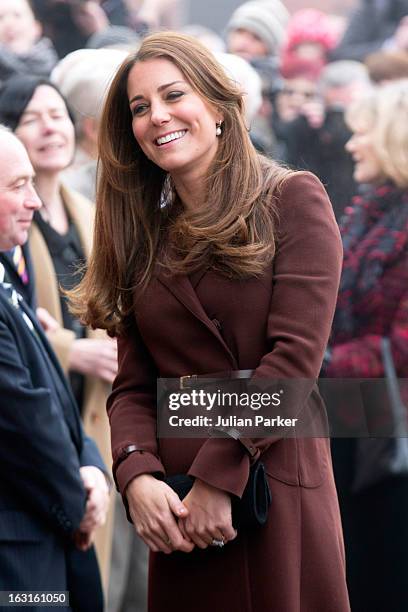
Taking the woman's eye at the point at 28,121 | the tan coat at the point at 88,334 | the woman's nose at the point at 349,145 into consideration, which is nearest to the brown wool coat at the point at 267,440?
the tan coat at the point at 88,334

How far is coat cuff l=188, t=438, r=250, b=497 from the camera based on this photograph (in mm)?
1876

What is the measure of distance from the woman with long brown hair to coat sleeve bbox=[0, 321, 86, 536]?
0.40 metres

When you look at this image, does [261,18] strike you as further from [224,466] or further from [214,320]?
[224,466]

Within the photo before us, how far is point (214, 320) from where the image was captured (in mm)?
1990

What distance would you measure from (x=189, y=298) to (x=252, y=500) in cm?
38

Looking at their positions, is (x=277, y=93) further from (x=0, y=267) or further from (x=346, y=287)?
(x=0, y=267)

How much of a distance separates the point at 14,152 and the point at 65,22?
3.42 ft

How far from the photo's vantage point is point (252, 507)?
1912 mm

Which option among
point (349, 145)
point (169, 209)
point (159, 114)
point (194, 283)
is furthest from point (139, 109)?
point (349, 145)

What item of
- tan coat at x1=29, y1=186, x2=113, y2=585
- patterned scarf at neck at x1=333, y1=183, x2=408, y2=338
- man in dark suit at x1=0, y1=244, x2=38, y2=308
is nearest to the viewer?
man in dark suit at x1=0, y1=244, x2=38, y2=308

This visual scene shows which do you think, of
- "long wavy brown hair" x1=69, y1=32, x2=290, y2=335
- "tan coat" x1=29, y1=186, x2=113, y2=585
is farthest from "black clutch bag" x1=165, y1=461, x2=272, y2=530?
"tan coat" x1=29, y1=186, x2=113, y2=585

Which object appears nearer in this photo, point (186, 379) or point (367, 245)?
point (186, 379)

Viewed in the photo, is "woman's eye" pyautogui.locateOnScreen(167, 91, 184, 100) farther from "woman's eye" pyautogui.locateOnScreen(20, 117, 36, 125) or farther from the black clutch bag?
"woman's eye" pyautogui.locateOnScreen(20, 117, 36, 125)

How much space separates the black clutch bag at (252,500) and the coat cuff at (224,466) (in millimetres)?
27
